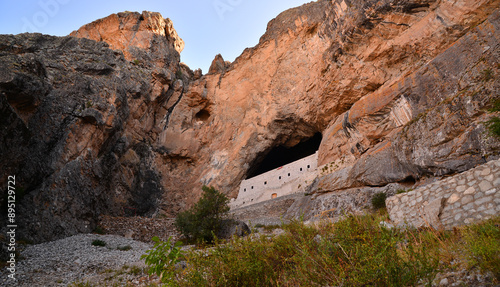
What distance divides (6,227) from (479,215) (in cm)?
1507

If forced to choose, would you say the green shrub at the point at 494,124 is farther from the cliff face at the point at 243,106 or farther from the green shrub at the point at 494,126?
the cliff face at the point at 243,106

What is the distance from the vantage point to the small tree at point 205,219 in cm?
1302

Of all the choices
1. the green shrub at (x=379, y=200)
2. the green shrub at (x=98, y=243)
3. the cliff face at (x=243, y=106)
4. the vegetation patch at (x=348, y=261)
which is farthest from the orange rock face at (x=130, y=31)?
the vegetation patch at (x=348, y=261)

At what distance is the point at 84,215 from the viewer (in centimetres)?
1436

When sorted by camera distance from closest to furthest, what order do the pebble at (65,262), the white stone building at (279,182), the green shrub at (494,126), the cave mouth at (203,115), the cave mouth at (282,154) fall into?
the pebble at (65,262)
the green shrub at (494,126)
the white stone building at (279,182)
the cave mouth at (282,154)
the cave mouth at (203,115)

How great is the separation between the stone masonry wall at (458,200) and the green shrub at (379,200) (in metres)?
5.37

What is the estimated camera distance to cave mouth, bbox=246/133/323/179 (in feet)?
93.4

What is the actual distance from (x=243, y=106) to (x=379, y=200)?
2045cm

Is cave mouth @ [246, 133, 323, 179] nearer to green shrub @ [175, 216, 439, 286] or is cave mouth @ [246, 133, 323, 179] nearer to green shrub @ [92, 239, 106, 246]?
green shrub @ [92, 239, 106, 246]

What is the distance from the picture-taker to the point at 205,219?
43.4 feet

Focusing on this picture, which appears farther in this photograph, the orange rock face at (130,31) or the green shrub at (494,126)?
the orange rock face at (130,31)

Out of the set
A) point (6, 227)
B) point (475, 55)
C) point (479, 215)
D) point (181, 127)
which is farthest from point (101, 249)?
point (181, 127)

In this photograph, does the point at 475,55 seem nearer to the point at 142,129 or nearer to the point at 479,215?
the point at 479,215

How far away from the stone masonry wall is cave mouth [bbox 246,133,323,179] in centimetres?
2162
